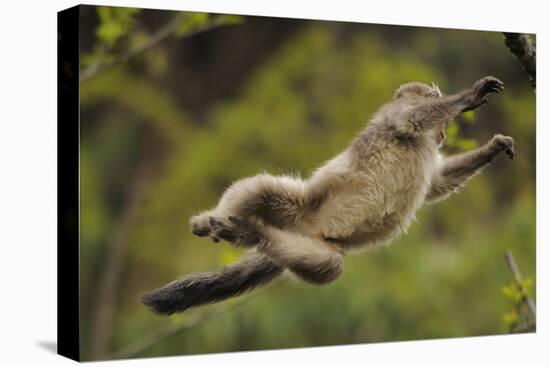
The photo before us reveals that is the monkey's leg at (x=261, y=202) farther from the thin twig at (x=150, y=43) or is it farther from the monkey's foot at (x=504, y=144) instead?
the monkey's foot at (x=504, y=144)

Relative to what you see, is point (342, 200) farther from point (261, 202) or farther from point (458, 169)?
point (458, 169)

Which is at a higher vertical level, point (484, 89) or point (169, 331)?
point (484, 89)

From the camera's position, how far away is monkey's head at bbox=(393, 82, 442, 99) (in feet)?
23.3

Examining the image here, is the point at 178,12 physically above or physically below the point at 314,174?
above

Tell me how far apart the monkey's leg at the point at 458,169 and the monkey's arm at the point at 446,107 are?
1.21ft

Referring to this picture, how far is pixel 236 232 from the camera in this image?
627 centimetres

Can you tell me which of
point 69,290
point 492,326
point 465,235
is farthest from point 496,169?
point 69,290

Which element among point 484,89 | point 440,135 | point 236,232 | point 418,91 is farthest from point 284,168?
point 484,89

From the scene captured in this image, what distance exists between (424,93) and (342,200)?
1.02 m

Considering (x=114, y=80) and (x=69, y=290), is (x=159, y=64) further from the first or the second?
(x=69, y=290)

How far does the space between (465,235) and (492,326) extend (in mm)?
829

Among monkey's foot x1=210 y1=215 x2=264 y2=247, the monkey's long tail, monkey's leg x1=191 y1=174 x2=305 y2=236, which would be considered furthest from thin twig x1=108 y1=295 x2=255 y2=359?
monkey's foot x1=210 y1=215 x2=264 y2=247

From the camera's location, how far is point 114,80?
8.05 meters

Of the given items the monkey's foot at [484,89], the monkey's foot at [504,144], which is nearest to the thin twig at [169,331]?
the monkey's foot at [504,144]
